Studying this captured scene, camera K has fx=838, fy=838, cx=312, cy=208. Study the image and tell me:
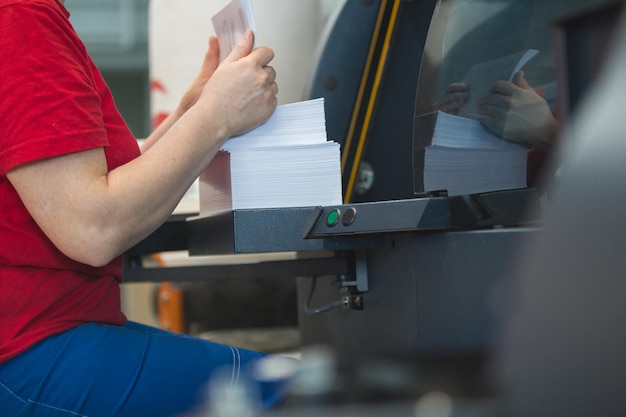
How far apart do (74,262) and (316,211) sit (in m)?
0.36

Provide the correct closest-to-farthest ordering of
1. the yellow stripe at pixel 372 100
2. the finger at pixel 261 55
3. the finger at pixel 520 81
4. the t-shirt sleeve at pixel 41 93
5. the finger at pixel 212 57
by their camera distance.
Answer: the t-shirt sleeve at pixel 41 93 < the finger at pixel 520 81 < the finger at pixel 261 55 < the finger at pixel 212 57 < the yellow stripe at pixel 372 100


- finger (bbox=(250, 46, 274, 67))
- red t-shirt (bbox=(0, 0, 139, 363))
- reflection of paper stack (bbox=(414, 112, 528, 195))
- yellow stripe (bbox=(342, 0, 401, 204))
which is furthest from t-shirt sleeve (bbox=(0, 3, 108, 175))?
yellow stripe (bbox=(342, 0, 401, 204))

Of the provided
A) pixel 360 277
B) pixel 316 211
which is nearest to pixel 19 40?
pixel 316 211

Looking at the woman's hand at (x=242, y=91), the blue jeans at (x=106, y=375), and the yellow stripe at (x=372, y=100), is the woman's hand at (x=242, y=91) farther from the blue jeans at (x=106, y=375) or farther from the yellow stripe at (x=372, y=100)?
the yellow stripe at (x=372, y=100)

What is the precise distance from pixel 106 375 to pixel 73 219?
0.22 meters

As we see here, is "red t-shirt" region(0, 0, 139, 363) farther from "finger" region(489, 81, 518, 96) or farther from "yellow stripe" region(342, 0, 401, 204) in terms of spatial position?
"yellow stripe" region(342, 0, 401, 204)

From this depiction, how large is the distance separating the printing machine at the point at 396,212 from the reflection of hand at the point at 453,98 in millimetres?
18

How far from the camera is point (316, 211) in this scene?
50.0 inches

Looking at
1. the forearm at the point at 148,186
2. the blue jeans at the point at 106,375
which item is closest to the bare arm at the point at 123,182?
the forearm at the point at 148,186

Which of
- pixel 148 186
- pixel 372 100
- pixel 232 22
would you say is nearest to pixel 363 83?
pixel 372 100

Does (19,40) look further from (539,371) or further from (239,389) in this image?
(539,371)

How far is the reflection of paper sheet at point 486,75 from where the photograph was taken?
4.13 feet

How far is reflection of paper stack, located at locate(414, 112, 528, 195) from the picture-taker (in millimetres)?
1260

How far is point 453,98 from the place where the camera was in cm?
136
